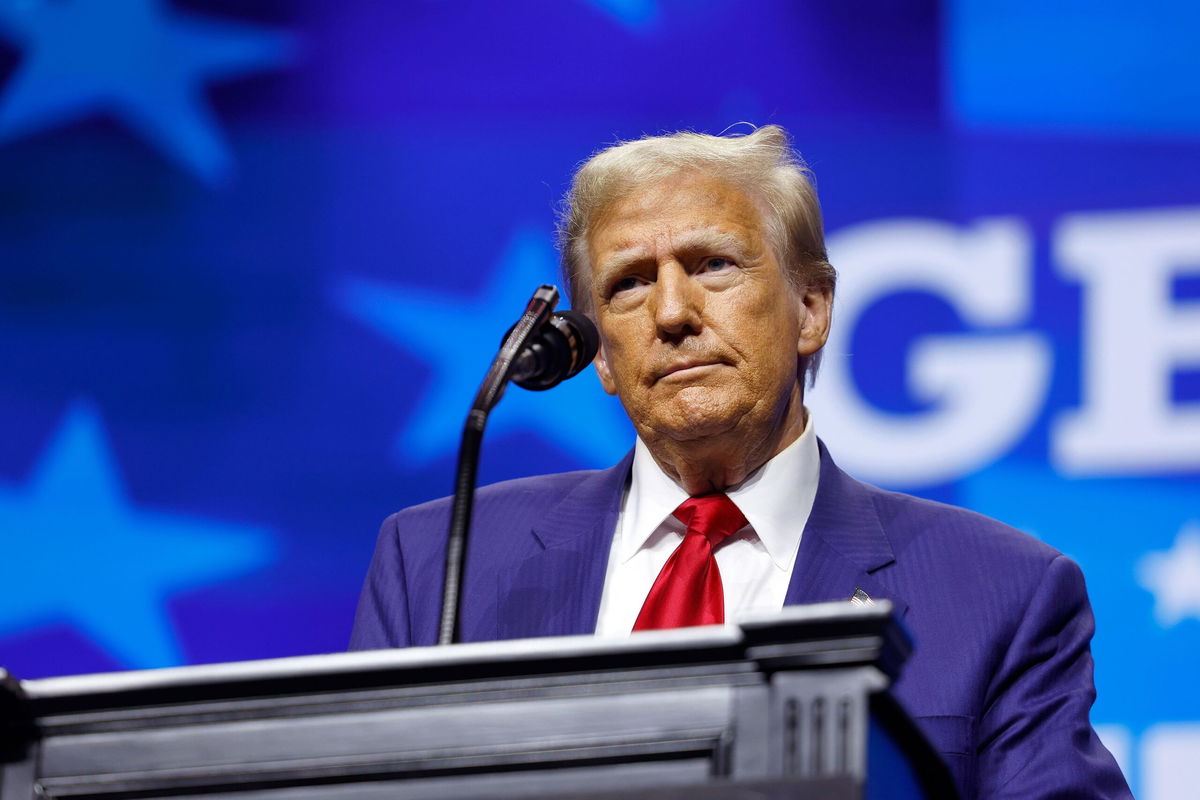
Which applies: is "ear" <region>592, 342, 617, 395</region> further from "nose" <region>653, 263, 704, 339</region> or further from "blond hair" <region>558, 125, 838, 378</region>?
"nose" <region>653, 263, 704, 339</region>

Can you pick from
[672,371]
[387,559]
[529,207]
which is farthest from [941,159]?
[387,559]

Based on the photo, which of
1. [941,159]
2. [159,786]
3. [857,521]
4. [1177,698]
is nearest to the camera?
[159,786]

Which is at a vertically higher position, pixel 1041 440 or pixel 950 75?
pixel 950 75

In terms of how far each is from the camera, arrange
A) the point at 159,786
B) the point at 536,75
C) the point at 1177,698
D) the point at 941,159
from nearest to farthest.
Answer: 1. the point at 159,786
2. the point at 1177,698
3. the point at 941,159
4. the point at 536,75

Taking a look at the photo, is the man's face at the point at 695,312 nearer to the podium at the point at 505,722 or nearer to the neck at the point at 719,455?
the neck at the point at 719,455

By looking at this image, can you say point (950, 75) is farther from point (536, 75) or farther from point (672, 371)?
point (672, 371)

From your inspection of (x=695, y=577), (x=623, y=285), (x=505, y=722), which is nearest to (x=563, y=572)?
(x=695, y=577)

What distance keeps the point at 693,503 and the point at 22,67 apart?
1.95 m

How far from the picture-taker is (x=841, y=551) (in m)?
1.96

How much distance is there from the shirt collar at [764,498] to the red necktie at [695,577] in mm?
36

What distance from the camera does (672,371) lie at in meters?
2.03

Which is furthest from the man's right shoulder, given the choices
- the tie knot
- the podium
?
the podium

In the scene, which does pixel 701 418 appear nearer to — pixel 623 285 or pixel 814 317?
pixel 623 285

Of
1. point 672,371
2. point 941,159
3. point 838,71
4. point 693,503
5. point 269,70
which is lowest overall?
point 693,503
